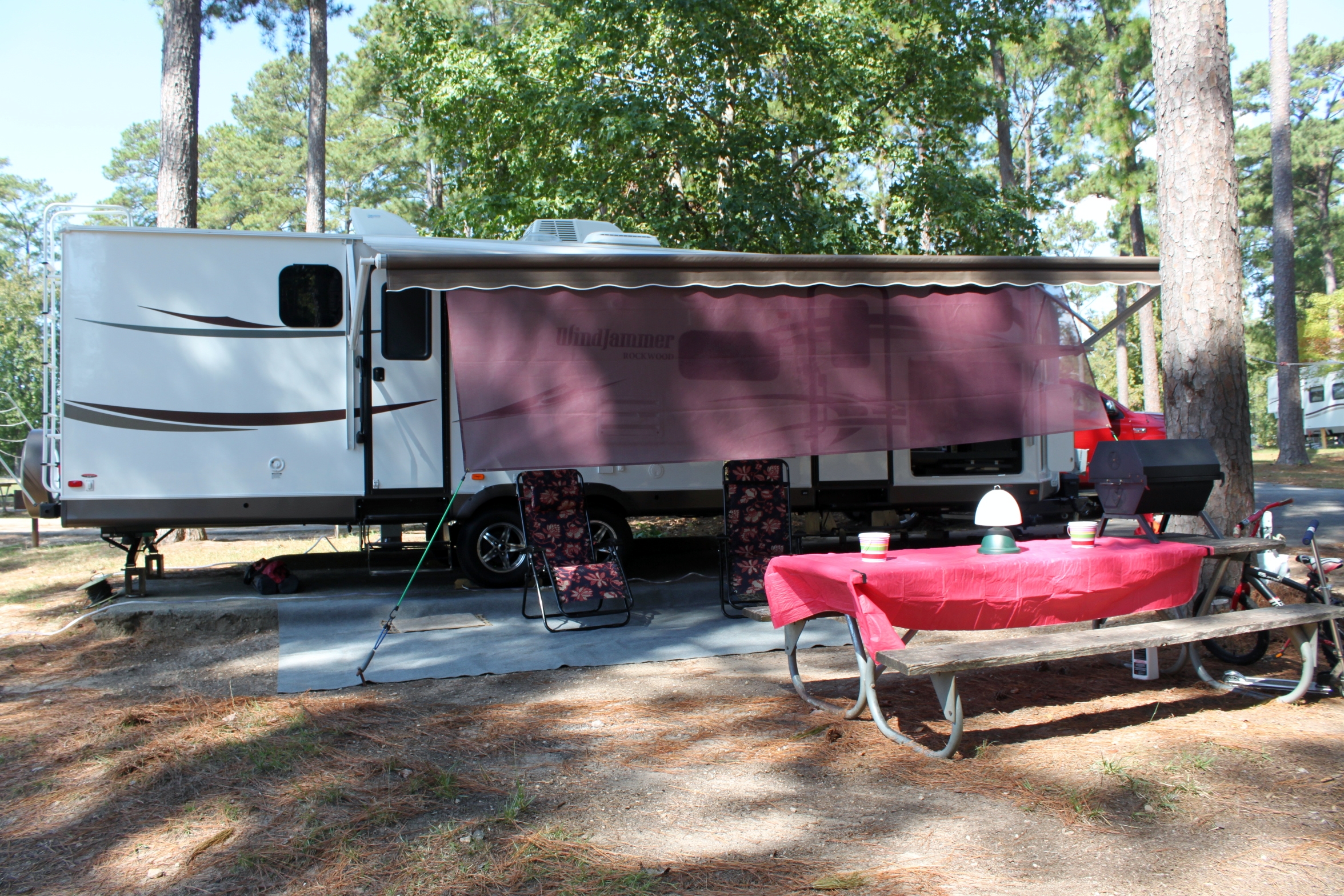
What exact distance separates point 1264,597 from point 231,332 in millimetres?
6343

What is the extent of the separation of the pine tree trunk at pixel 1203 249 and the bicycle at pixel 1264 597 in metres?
0.45

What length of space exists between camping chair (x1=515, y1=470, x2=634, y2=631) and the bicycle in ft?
10.6

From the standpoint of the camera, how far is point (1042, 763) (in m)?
3.44

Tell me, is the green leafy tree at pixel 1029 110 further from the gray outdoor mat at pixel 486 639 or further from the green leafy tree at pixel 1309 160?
the gray outdoor mat at pixel 486 639

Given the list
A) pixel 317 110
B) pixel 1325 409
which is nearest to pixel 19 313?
pixel 317 110

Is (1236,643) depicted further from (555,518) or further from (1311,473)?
(1311,473)

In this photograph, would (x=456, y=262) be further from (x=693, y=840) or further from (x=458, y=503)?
(x=693, y=840)

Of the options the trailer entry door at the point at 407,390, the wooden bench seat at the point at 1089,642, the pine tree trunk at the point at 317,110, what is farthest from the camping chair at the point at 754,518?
the pine tree trunk at the point at 317,110

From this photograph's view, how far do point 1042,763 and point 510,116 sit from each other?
30.6ft

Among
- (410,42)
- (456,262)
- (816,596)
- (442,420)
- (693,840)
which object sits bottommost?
(693,840)

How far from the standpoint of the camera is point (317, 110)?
14.3 metres

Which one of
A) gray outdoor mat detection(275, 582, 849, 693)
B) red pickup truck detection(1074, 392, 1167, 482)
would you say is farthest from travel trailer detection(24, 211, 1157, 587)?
red pickup truck detection(1074, 392, 1167, 482)

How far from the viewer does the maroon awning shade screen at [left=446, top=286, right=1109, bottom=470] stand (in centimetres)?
523

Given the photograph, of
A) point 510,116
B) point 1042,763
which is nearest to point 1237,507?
point 1042,763
